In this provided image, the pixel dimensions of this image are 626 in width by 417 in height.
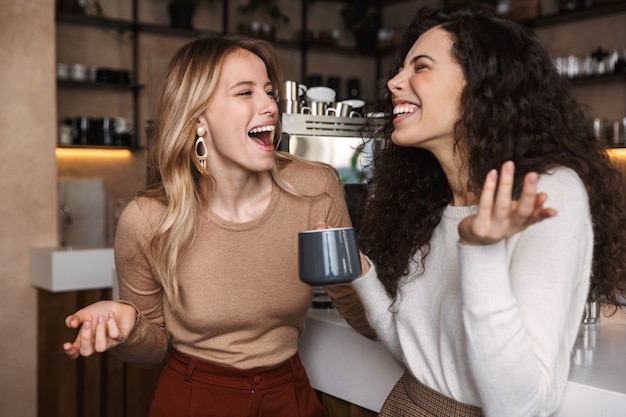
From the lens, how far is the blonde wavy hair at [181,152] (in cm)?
167

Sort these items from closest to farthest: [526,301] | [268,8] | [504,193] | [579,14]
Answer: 1. [504,193]
2. [526,301]
3. [579,14]
4. [268,8]

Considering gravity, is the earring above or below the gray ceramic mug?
above

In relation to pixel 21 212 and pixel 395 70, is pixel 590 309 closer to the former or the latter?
pixel 395 70

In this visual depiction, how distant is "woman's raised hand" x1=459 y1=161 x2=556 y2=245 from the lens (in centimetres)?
99

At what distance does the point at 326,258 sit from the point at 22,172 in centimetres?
277

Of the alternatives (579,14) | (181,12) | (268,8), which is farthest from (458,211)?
(268,8)

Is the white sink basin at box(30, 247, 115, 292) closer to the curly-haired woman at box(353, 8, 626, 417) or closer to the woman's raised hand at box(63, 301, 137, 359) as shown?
the woman's raised hand at box(63, 301, 137, 359)

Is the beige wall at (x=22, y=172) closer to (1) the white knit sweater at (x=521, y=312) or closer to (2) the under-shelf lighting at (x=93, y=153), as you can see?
(2) the under-shelf lighting at (x=93, y=153)

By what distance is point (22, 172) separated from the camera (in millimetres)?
3588

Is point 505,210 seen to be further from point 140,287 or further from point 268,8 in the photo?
point 268,8

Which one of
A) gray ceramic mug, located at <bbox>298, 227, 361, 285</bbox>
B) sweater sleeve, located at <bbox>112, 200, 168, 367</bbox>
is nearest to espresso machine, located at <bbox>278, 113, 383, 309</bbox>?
sweater sleeve, located at <bbox>112, 200, 168, 367</bbox>

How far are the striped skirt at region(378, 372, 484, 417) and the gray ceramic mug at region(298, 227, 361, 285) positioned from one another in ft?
1.01

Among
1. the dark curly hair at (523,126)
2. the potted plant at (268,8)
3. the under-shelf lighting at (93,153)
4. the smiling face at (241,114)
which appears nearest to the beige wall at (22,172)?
the under-shelf lighting at (93,153)

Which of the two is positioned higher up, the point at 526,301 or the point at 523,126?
the point at 523,126
